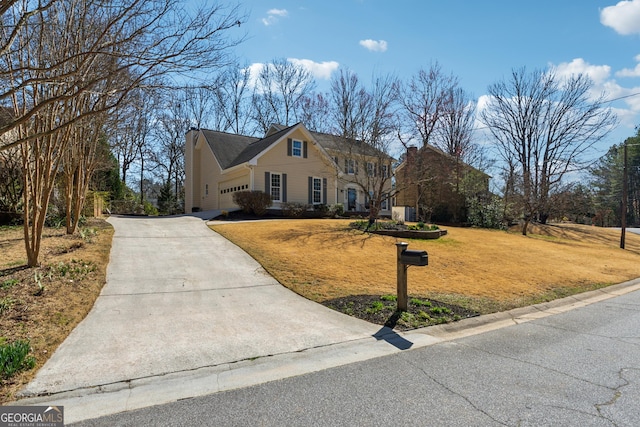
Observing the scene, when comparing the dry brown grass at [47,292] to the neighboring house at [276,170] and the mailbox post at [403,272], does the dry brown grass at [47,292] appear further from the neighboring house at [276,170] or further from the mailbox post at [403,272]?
the neighboring house at [276,170]

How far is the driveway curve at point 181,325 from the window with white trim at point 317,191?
51.9ft

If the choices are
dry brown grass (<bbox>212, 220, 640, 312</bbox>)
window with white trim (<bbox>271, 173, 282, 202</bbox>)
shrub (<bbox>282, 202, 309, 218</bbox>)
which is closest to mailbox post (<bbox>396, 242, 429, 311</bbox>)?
dry brown grass (<bbox>212, 220, 640, 312</bbox>)

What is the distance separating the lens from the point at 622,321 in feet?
19.0

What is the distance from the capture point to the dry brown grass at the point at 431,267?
286 inches

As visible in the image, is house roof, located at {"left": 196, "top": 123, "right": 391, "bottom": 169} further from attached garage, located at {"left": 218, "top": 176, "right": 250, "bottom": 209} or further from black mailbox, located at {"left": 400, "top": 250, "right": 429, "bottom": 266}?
black mailbox, located at {"left": 400, "top": 250, "right": 429, "bottom": 266}

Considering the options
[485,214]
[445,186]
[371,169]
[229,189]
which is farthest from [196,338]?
[445,186]

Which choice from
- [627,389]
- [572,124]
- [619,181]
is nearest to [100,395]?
[627,389]

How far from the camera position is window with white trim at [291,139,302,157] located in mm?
23219

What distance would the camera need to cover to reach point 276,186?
22406 mm

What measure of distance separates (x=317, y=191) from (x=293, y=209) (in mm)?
3542

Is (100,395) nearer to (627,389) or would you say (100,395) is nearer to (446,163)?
(627,389)

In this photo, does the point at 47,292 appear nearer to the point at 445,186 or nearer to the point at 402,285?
the point at 402,285

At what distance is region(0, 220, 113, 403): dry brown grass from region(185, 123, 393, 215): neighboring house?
41.7ft

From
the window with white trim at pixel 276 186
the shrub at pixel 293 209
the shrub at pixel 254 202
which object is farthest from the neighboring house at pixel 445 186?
the shrub at pixel 254 202
